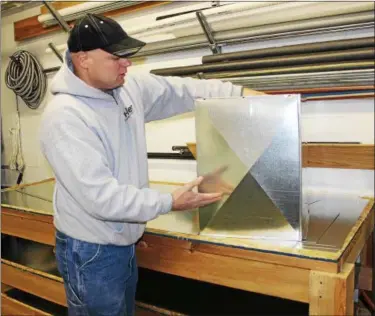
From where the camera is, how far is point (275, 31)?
4.65ft

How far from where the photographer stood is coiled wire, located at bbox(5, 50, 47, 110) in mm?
2084

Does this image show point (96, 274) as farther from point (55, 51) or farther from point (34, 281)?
point (55, 51)

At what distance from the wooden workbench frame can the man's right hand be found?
0.11m

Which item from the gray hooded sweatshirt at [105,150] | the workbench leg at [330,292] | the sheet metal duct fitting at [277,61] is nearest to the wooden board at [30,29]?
the sheet metal duct fitting at [277,61]

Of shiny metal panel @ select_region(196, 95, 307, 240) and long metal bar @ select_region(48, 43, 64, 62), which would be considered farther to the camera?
long metal bar @ select_region(48, 43, 64, 62)

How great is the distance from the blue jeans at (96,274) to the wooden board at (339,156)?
0.68 metres

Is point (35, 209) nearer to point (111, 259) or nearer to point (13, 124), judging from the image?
point (111, 259)

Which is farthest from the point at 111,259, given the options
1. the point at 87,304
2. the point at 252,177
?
the point at 252,177

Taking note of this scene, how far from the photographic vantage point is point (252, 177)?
1.04 metres

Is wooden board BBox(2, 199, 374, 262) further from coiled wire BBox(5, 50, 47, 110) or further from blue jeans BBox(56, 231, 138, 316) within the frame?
coiled wire BBox(5, 50, 47, 110)

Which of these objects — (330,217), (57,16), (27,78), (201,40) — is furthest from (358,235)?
(27,78)

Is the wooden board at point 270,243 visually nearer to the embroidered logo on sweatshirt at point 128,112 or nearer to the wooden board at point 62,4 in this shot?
the embroidered logo on sweatshirt at point 128,112

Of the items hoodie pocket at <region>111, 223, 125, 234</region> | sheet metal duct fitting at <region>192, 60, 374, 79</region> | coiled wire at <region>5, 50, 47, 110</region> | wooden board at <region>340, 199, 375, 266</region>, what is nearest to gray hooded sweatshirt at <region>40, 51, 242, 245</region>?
hoodie pocket at <region>111, 223, 125, 234</region>

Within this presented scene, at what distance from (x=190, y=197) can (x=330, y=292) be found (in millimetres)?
417
